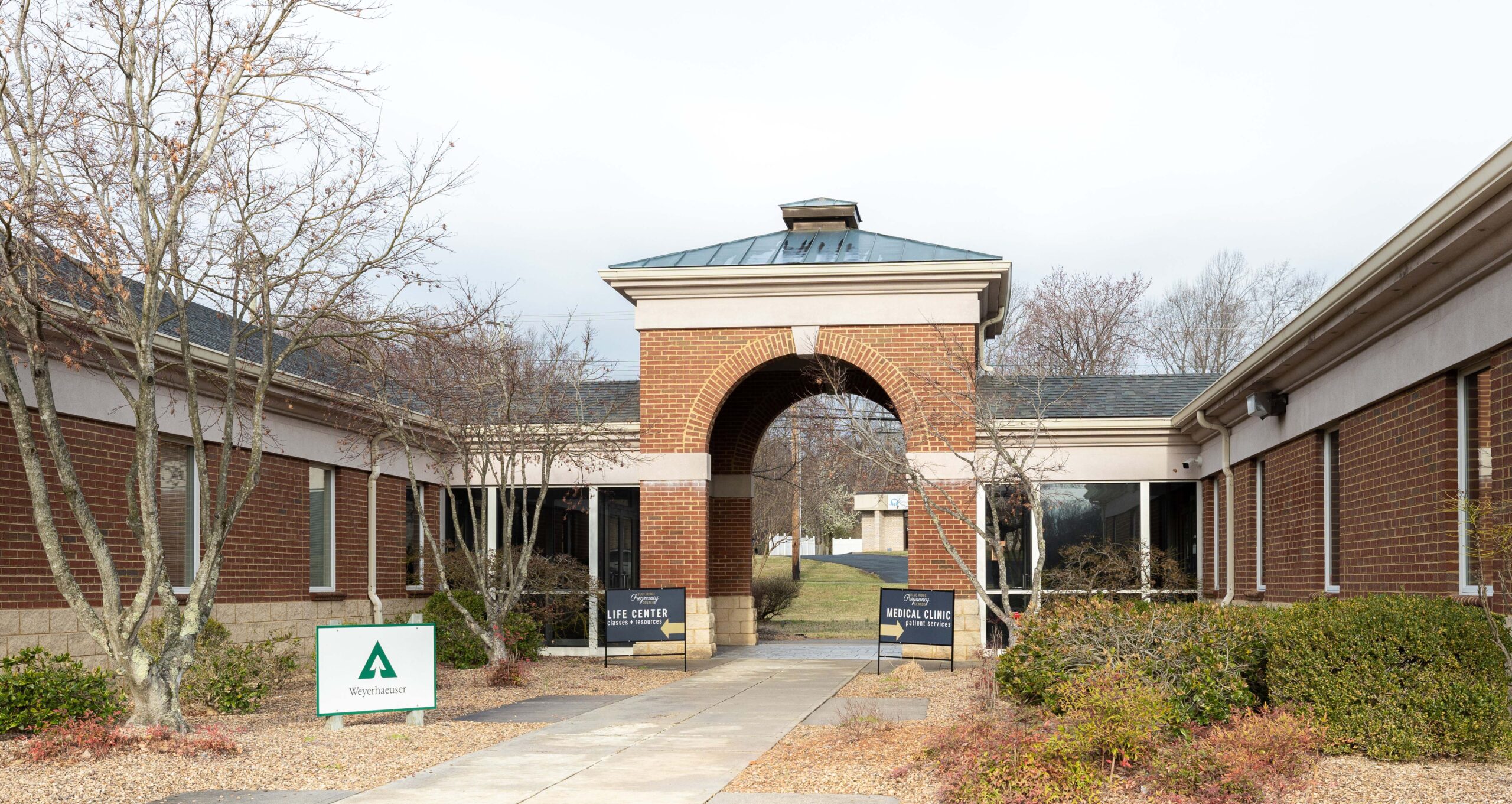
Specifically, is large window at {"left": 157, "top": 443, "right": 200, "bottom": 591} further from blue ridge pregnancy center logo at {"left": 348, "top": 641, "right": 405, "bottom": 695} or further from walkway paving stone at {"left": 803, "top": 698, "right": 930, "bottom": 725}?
walkway paving stone at {"left": 803, "top": 698, "right": 930, "bottom": 725}

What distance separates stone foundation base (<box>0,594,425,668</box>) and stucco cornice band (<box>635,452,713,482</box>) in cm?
475

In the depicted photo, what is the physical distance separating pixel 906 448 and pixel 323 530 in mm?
8557

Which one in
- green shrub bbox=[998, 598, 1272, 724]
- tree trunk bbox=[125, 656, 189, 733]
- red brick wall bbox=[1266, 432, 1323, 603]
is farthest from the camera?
red brick wall bbox=[1266, 432, 1323, 603]

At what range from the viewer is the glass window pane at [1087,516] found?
71.8ft

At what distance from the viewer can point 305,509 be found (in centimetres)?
1902

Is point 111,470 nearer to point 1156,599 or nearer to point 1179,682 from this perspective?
point 1179,682

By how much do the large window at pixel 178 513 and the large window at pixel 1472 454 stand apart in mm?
12929

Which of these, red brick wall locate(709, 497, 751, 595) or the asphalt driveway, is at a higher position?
red brick wall locate(709, 497, 751, 595)

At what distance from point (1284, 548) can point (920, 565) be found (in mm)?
5380

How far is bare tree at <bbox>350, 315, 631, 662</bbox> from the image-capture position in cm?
1697

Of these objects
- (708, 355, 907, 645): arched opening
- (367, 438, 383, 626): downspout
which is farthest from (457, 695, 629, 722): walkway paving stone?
(367, 438, 383, 626): downspout

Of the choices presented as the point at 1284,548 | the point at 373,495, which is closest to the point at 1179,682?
the point at 1284,548

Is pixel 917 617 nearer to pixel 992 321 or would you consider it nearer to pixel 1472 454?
pixel 992 321

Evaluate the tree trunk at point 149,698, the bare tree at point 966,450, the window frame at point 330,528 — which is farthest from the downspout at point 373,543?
the tree trunk at point 149,698
